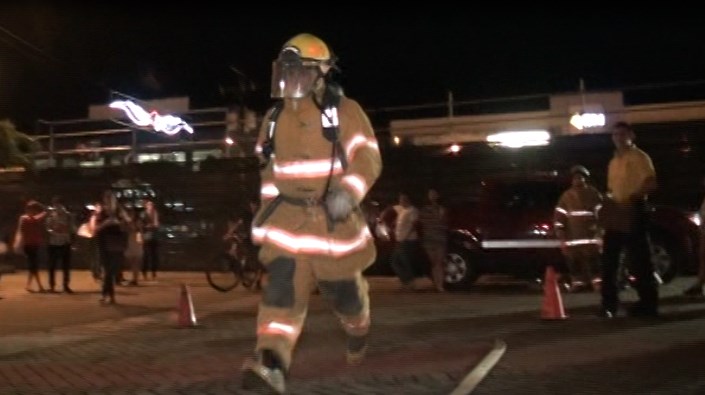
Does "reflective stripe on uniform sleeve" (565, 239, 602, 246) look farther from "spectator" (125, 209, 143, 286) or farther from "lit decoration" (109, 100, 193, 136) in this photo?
"lit decoration" (109, 100, 193, 136)

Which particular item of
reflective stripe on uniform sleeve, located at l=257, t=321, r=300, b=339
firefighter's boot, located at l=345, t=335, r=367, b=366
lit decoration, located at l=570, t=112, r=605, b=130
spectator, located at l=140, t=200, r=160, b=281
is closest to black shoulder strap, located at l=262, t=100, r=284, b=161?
reflective stripe on uniform sleeve, located at l=257, t=321, r=300, b=339

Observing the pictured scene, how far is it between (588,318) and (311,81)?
544cm

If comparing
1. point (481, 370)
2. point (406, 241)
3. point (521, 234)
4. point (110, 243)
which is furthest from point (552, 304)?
point (110, 243)

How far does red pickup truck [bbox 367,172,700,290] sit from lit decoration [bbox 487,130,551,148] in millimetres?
3788

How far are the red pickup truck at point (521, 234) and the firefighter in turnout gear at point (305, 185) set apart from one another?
8.72 metres

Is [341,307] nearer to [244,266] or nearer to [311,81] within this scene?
[311,81]

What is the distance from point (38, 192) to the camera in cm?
2288

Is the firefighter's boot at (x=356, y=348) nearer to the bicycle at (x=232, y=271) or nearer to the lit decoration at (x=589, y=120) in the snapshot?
the bicycle at (x=232, y=271)

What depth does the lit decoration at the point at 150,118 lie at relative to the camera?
A: 24406mm

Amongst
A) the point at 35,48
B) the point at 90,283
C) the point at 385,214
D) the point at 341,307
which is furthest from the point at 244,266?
the point at 341,307

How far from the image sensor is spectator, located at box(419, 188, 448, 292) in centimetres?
1473

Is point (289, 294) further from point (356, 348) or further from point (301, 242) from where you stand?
point (356, 348)

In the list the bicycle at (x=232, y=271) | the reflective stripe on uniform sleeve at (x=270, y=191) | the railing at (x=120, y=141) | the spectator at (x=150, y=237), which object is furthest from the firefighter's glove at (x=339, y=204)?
the railing at (x=120, y=141)

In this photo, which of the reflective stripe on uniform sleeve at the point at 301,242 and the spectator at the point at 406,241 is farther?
the spectator at the point at 406,241
